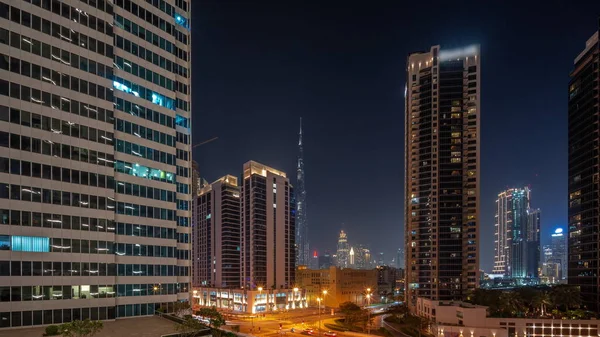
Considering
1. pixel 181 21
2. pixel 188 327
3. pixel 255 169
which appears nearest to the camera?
pixel 188 327

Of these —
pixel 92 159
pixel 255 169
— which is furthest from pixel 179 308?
pixel 255 169

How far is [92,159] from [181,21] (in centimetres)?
3145

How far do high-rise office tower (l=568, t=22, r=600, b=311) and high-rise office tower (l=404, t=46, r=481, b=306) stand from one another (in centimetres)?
2903

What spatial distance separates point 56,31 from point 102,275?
34.5 meters

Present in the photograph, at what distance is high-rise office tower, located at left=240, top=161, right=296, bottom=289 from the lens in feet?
604

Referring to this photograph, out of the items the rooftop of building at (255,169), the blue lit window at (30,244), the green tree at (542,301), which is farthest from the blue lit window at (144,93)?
the rooftop of building at (255,169)

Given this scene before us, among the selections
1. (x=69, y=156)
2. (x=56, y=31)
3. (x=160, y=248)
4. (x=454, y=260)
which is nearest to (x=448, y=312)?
(x=454, y=260)

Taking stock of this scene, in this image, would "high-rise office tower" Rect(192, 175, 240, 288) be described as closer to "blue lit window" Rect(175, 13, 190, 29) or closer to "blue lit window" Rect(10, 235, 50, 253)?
"blue lit window" Rect(175, 13, 190, 29)

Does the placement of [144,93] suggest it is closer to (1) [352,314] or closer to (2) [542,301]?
(1) [352,314]

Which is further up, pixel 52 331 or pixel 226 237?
pixel 52 331

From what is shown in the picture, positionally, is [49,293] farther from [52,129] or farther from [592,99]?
[592,99]

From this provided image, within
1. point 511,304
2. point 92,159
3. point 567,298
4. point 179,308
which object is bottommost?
point 511,304

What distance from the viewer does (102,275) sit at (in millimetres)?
59156

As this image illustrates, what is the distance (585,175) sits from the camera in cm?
12875
